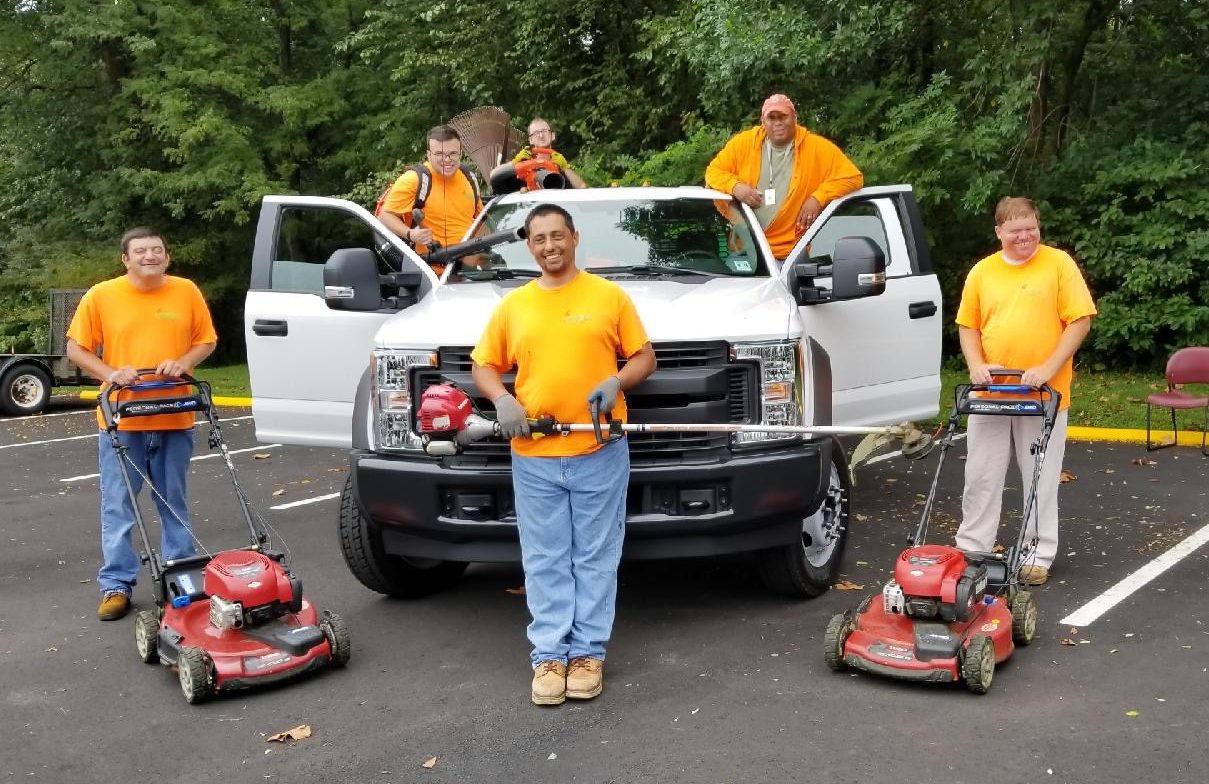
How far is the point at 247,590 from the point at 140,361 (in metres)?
1.54

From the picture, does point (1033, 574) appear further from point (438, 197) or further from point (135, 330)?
point (135, 330)

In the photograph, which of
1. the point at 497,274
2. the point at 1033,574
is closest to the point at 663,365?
the point at 497,274

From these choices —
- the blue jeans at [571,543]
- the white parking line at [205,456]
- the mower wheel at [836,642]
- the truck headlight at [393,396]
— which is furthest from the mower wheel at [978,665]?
the white parking line at [205,456]

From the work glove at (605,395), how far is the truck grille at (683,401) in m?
0.58

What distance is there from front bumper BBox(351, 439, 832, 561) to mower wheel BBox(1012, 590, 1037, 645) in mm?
921

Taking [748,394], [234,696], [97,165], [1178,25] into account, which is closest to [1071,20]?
[1178,25]

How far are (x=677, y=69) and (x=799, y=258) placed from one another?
10038mm

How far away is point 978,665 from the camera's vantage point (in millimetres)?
4809

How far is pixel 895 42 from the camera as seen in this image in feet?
47.2

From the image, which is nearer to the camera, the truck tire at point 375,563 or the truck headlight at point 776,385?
the truck headlight at point 776,385

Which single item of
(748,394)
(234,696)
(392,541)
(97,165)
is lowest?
(234,696)

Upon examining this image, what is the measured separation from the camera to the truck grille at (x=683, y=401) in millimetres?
5527

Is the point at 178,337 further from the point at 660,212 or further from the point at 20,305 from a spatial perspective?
the point at 20,305

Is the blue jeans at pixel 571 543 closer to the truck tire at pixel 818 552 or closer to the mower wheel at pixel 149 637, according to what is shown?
the truck tire at pixel 818 552
